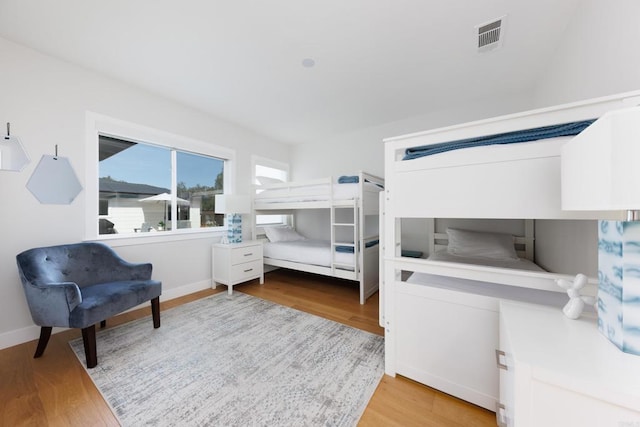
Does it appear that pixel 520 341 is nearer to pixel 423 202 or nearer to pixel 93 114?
pixel 423 202

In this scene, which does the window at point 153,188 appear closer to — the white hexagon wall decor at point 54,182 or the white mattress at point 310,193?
the white hexagon wall decor at point 54,182

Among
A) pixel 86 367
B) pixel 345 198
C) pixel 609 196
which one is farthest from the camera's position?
pixel 345 198

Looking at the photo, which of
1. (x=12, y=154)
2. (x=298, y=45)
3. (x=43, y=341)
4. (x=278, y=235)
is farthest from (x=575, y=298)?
(x=12, y=154)

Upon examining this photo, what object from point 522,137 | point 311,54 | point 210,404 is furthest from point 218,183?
point 522,137

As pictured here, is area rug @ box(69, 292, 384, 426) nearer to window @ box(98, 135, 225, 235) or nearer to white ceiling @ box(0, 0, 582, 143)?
window @ box(98, 135, 225, 235)

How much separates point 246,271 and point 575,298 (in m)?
3.12

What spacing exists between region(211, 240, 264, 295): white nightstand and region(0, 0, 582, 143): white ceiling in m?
1.90

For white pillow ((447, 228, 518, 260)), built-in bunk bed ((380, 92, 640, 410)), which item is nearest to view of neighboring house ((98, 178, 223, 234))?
built-in bunk bed ((380, 92, 640, 410))

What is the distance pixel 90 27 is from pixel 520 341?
324 centimetres

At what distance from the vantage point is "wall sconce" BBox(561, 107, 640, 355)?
537 mm

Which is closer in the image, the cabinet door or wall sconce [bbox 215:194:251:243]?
the cabinet door

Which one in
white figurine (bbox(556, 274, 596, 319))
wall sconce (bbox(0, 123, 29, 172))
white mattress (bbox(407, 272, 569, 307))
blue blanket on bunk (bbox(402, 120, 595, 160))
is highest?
wall sconce (bbox(0, 123, 29, 172))

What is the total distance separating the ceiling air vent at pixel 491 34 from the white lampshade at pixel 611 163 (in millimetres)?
1658

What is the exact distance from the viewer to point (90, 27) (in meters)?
1.75
